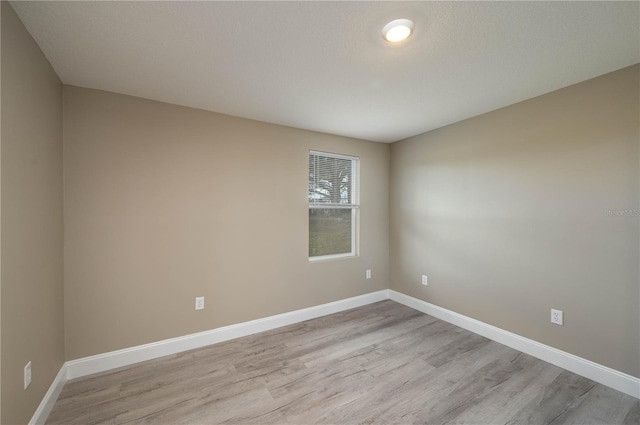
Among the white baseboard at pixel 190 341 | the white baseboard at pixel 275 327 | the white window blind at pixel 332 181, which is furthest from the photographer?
the white window blind at pixel 332 181

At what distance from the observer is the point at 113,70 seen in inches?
74.8

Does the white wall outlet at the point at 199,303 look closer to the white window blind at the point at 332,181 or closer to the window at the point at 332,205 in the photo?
the window at the point at 332,205

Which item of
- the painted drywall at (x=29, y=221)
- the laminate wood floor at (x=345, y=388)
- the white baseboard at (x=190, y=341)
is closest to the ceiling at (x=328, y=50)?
the painted drywall at (x=29, y=221)

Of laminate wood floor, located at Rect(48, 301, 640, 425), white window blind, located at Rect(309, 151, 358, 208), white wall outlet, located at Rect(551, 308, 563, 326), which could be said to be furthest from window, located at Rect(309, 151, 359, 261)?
white wall outlet, located at Rect(551, 308, 563, 326)

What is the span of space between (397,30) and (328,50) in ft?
1.43

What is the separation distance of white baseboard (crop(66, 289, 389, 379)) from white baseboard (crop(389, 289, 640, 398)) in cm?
125

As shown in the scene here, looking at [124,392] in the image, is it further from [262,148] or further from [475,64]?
[475,64]

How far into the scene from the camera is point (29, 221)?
1.53 metres

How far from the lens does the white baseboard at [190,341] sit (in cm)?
214

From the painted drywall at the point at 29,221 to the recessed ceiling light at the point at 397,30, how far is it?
6.40 feet

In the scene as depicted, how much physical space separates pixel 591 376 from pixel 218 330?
3.28 meters

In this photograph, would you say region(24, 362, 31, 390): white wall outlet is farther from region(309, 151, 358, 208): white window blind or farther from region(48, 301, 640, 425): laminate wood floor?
region(309, 151, 358, 208): white window blind

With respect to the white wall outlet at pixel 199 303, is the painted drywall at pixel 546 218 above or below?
above

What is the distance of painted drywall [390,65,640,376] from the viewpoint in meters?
1.95
